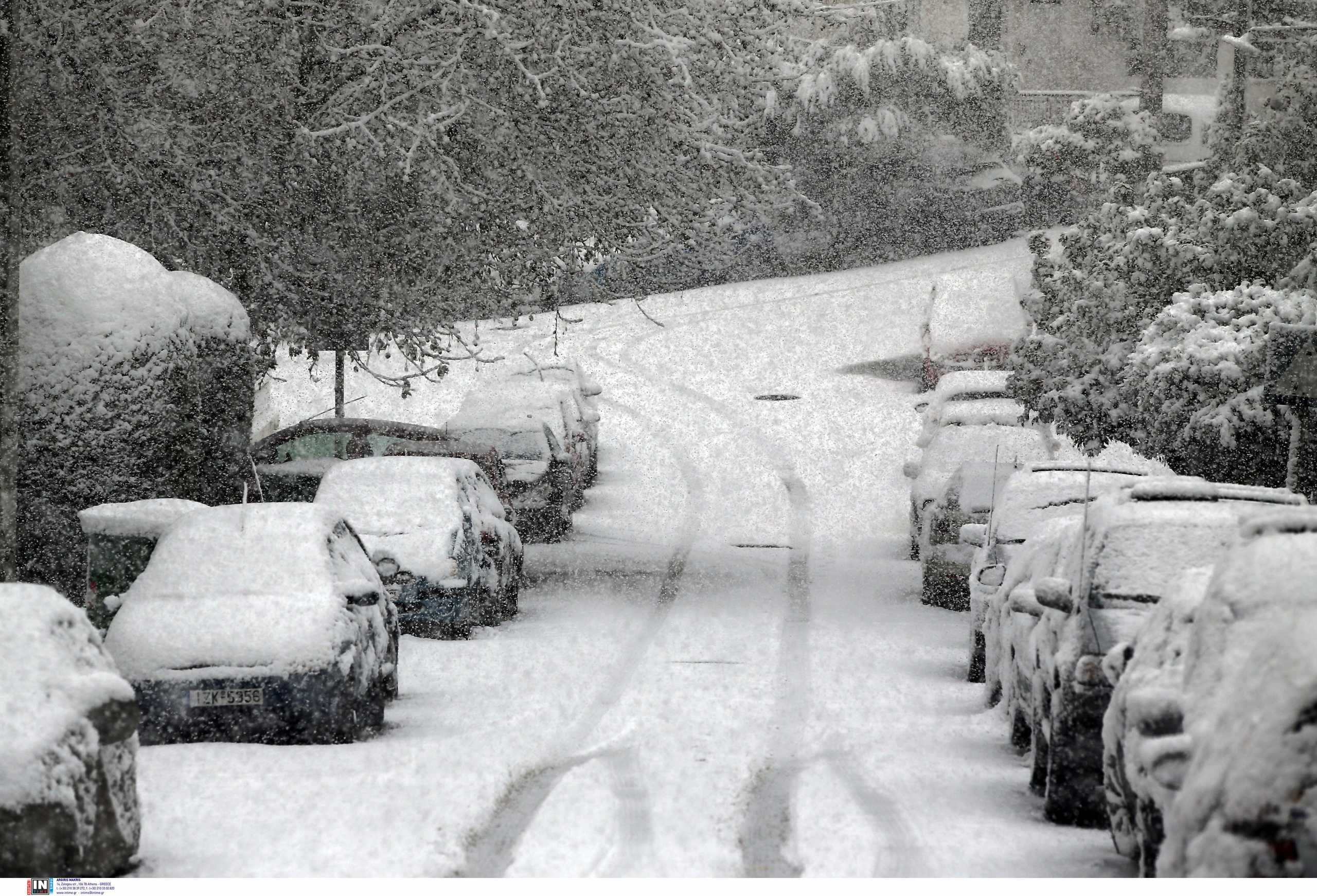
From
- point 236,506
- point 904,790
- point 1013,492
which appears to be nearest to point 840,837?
point 904,790

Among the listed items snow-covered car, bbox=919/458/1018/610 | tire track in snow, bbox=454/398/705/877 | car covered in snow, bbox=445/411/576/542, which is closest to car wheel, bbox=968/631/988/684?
tire track in snow, bbox=454/398/705/877

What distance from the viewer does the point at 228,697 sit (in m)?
10.5

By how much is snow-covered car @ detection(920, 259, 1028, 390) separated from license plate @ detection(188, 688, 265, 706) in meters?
24.8

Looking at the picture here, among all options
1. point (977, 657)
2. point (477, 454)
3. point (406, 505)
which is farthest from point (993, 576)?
point (477, 454)

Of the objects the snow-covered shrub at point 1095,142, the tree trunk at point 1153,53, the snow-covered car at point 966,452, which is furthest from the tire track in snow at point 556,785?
the tree trunk at point 1153,53

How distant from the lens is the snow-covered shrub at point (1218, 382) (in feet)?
54.2

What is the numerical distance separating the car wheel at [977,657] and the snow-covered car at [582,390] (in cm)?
1354

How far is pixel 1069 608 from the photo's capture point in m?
9.42

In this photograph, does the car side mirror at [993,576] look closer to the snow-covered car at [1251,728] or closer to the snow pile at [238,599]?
the snow pile at [238,599]

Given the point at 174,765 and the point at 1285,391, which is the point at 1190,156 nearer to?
the point at 1285,391

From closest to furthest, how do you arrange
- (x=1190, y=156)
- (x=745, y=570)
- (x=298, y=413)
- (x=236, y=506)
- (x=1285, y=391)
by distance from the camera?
1. (x=236, y=506)
2. (x=1285, y=391)
3. (x=745, y=570)
4. (x=298, y=413)
5. (x=1190, y=156)

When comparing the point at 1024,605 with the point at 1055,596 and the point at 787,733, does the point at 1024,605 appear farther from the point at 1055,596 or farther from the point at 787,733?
the point at 787,733

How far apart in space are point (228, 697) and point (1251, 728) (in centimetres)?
647

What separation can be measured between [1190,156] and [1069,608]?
134ft
